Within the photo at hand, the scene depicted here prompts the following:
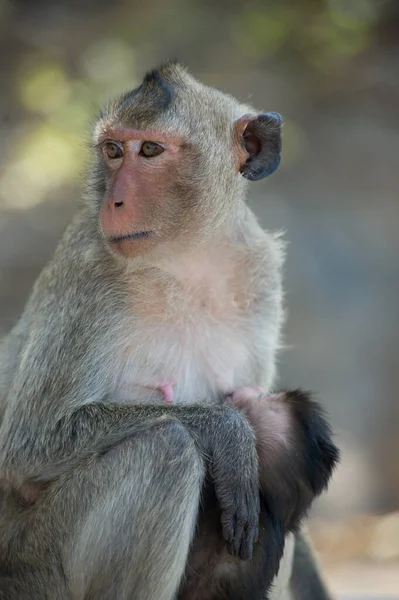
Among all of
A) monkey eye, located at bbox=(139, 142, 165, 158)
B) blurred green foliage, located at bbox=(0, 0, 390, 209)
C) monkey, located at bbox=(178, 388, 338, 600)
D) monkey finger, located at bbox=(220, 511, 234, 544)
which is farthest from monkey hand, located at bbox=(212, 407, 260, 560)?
blurred green foliage, located at bbox=(0, 0, 390, 209)

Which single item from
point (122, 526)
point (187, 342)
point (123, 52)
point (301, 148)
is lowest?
point (122, 526)

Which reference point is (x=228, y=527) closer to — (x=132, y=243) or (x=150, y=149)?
(x=132, y=243)

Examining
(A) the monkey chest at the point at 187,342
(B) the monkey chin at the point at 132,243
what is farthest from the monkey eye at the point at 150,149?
(A) the monkey chest at the point at 187,342

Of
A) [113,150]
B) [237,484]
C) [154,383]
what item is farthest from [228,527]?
[113,150]

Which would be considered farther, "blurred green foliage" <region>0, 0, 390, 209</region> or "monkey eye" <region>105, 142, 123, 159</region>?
"blurred green foliage" <region>0, 0, 390, 209</region>

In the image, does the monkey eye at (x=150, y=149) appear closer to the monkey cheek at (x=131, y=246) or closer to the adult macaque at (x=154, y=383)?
the adult macaque at (x=154, y=383)

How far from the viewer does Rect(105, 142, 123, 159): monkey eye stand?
4.67 meters

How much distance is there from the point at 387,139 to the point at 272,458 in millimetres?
7704

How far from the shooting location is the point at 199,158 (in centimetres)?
468

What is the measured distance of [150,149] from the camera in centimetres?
455

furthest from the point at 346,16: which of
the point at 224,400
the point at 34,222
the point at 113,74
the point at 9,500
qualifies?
the point at 9,500

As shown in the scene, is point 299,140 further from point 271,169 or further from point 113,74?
point 271,169

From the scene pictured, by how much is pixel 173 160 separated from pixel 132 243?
51 cm

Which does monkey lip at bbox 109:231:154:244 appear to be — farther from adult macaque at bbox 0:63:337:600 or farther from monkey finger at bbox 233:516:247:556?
monkey finger at bbox 233:516:247:556
